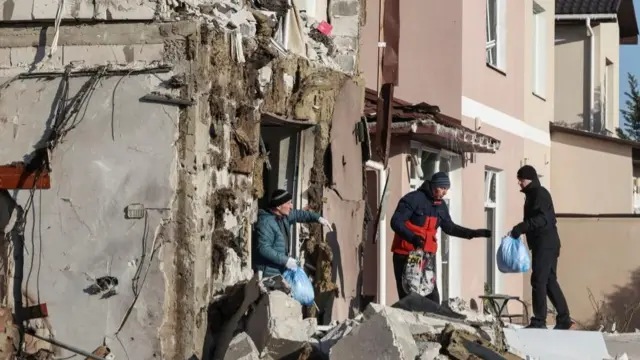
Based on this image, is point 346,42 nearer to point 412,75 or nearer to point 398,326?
point 412,75

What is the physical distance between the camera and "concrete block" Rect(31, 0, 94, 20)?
8.45m

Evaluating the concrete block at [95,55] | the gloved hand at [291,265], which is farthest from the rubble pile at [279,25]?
the gloved hand at [291,265]

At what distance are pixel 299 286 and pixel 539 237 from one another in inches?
122

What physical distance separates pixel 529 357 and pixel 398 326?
5.97 feet

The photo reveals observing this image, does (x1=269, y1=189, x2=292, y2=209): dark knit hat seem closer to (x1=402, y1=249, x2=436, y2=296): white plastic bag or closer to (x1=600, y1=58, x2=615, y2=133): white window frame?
(x1=402, y1=249, x2=436, y2=296): white plastic bag

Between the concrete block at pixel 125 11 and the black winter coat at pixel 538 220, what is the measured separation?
4.57m

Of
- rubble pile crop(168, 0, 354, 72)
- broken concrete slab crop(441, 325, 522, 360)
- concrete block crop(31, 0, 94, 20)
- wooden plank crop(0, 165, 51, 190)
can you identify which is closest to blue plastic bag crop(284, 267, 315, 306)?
broken concrete slab crop(441, 325, 522, 360)

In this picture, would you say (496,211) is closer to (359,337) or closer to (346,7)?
(346,7)

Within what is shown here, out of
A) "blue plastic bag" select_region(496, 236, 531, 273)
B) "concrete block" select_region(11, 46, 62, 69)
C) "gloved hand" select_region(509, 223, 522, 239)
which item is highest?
"concrete block" select_region(11, 46, 62, 69)

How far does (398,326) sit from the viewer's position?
795 centimetres

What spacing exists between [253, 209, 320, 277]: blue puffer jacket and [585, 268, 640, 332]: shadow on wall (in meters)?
9.13

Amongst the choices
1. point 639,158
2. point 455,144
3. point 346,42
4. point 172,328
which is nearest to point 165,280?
point 172,328

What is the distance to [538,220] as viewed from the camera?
11.2 m

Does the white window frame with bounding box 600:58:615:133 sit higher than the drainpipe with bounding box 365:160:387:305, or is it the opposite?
the white window frame with bounding box 600:58:615:133
